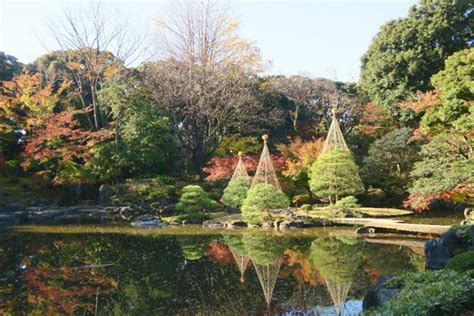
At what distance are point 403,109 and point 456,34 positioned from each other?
4.70 m

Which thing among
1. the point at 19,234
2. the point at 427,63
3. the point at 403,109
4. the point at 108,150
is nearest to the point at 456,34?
the point at 427,63

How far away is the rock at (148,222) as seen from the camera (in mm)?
16078

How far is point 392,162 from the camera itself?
19031 mm

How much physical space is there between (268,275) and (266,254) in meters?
1.98

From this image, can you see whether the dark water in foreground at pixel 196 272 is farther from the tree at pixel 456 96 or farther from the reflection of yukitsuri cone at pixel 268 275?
the tree at pixel 456 96

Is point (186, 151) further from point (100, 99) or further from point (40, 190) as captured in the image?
point (40, 190)

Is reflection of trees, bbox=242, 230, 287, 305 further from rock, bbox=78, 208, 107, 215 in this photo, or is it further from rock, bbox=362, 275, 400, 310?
rock, bbox=78, 208, 107, 215

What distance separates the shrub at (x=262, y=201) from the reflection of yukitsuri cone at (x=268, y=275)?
18.7 feet

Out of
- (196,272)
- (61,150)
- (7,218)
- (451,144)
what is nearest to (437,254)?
(196,272)

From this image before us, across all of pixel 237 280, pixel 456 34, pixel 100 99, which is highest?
pixel 456 34

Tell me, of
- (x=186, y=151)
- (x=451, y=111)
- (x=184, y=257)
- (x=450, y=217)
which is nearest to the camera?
(x=184, y=257)

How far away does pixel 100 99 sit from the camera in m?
22.6

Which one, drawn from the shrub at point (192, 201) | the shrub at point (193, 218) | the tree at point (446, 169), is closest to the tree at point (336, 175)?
the tree at point (446, 169)

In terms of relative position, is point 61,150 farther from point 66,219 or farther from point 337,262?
point 337,262
